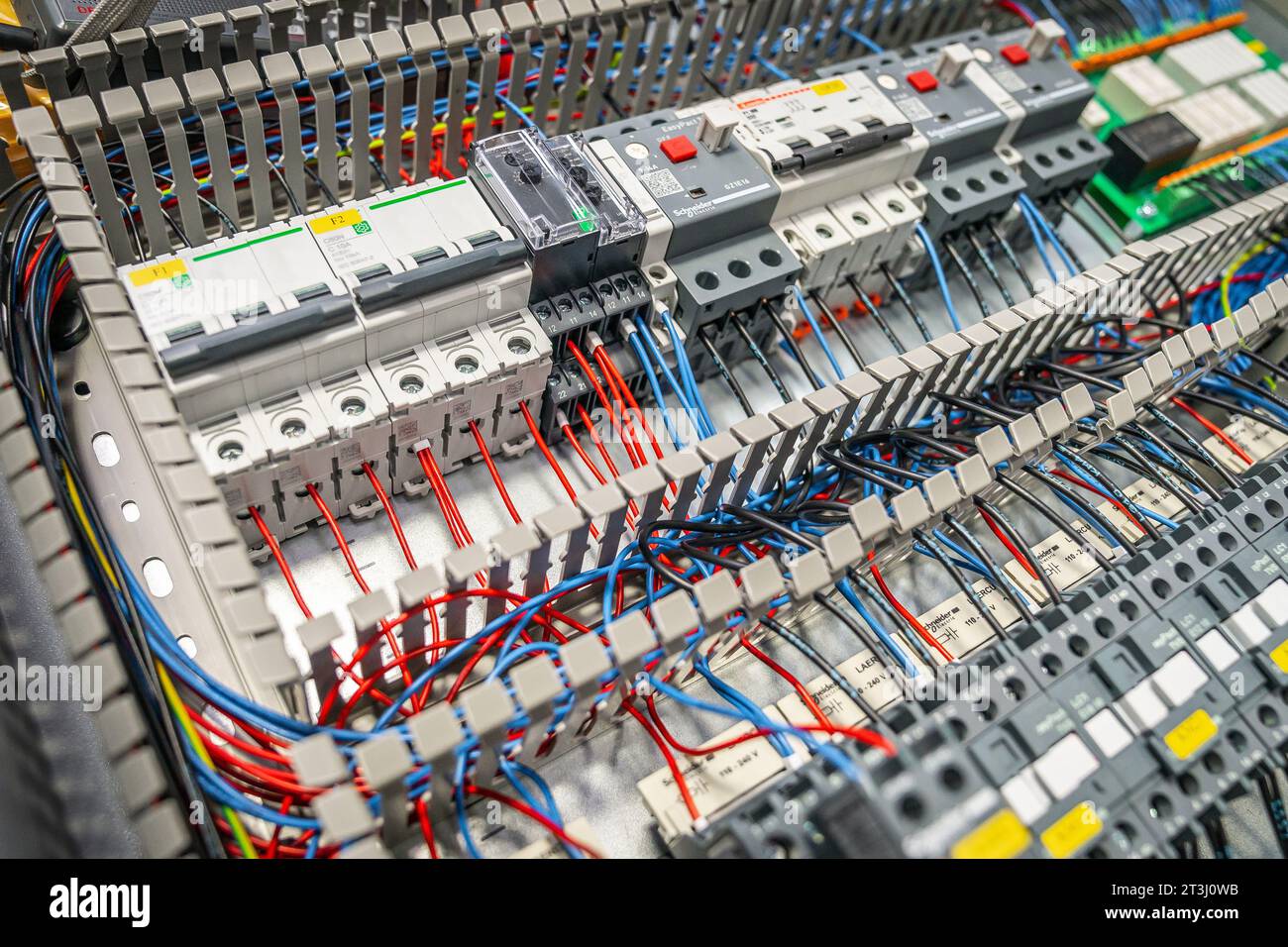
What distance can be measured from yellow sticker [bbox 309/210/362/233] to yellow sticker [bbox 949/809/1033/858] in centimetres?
201

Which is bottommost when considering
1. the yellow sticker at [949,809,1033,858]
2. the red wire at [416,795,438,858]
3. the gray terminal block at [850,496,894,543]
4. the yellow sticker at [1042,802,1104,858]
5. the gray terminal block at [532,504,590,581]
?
the yellow sticker at [1042,802,1104,858]

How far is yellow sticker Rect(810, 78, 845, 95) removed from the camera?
10.3ft

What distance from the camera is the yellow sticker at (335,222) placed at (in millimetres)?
2443

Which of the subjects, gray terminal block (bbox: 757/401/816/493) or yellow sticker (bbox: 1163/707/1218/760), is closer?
yellow sticker (bbox: 1163/707/1218/760)

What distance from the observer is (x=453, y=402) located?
2.49m

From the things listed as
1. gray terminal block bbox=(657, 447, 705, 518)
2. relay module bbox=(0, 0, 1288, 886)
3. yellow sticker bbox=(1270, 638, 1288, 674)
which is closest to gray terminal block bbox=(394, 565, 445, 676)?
relay module bbox=(0, 0, 1288, 886)

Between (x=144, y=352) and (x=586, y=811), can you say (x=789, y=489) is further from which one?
(x=144, y=352)

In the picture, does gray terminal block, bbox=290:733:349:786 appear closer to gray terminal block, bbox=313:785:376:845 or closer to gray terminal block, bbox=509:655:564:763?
gray terminal block, bbox=313:785:376:845

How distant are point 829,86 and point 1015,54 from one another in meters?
0.83

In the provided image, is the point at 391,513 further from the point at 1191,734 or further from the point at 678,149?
the point at 1191,734

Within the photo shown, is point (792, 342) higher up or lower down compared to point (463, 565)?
higher up

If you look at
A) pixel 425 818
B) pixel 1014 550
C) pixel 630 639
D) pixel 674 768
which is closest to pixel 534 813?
pixel 425 818

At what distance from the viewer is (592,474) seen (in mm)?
2842

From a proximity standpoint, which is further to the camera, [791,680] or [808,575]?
[791,680]
